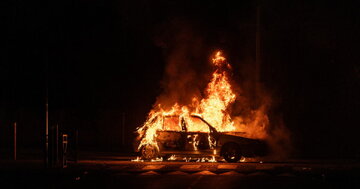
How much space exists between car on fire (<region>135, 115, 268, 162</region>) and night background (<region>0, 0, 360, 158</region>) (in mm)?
4629

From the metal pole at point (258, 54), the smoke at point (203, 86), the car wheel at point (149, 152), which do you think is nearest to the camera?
the car wheel at point (149, 152)

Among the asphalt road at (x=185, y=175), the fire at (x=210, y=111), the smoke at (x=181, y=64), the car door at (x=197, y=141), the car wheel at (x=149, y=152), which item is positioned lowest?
the asphalt road at (x=185, y=175)

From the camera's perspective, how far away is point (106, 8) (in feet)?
99.8

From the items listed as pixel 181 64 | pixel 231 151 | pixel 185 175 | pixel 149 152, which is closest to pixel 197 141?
pixel 231 151

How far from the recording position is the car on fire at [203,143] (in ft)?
63.0

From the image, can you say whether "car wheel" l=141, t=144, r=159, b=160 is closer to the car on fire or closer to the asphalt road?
the car on fire

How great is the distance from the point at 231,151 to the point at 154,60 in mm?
12136

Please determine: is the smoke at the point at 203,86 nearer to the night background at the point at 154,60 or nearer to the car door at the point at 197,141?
the night background at the point at 154,60

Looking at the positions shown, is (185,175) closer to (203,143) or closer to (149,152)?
(203,143)

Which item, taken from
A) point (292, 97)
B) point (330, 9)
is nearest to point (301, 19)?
point (330, 9)

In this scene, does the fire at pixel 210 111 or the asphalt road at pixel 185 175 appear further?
the fire at pixel 210 111

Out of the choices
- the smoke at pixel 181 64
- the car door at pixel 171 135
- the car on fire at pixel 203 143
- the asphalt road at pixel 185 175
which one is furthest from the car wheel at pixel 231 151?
the smoke at pixel 181 64

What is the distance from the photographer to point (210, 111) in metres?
21.4

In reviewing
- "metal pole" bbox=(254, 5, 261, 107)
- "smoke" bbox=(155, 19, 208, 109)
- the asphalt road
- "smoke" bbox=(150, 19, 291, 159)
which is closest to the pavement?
the asphalt road
